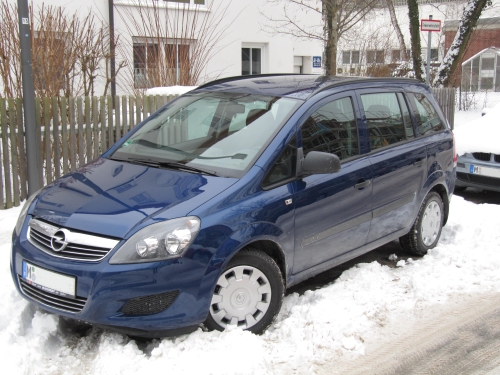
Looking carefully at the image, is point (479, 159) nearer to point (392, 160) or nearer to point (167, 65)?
point (392, 160)

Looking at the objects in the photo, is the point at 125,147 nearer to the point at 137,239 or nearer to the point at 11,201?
the point at 137,239

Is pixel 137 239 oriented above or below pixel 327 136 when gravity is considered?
below

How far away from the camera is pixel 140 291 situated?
356cm

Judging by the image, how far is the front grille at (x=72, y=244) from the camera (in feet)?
11.8

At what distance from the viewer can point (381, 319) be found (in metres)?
4.46

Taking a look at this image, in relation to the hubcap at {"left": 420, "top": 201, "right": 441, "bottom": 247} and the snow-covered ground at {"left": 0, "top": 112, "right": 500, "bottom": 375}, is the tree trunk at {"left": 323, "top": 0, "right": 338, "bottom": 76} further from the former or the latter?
the snow-covered ground at {"left": 0, "top": 112, "right": 500, "bottom": 375}

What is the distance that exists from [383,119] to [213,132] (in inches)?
65.1

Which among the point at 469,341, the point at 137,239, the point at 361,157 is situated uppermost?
the point at 361,157

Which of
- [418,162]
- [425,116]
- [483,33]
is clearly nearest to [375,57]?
[425,116]

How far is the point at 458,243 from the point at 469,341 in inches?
78.6

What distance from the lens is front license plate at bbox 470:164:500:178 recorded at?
331 inches

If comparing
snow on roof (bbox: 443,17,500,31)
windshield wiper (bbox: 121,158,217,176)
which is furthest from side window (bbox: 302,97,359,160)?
snow on roof (bbox: 443,17,500,31)

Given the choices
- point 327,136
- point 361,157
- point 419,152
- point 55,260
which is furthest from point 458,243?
point 55,260

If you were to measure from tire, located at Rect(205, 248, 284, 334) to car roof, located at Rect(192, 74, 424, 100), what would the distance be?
4.81 feet
